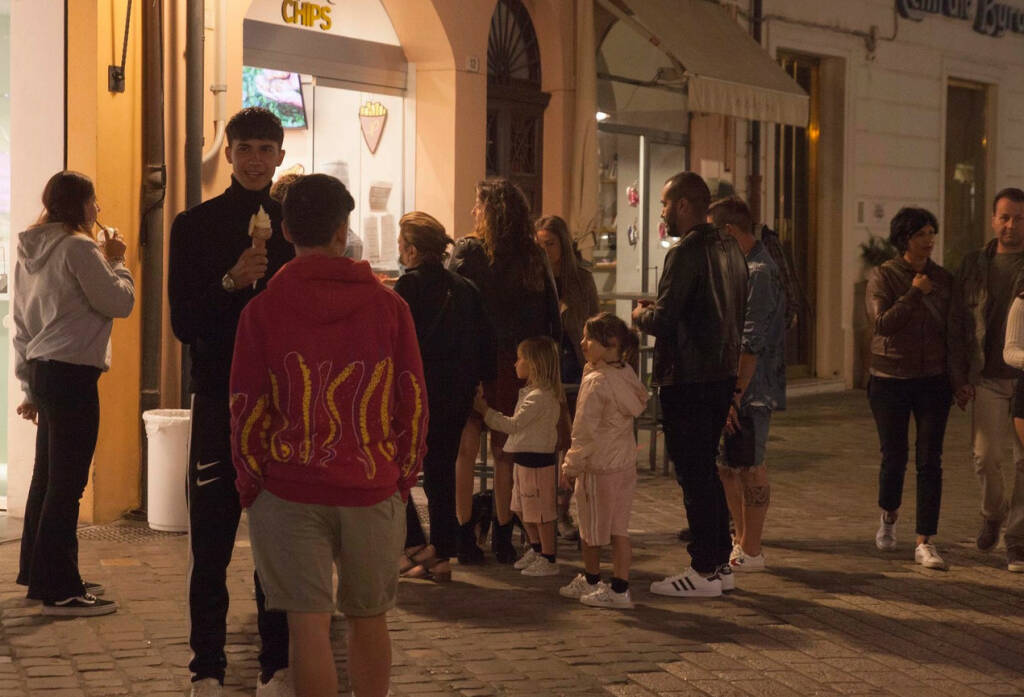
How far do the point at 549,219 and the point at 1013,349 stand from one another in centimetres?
243

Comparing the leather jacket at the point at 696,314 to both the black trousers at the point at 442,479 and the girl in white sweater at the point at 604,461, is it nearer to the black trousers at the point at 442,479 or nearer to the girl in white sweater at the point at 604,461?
the girl in white sweater at the point at 604,461

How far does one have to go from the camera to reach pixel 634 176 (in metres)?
16.1

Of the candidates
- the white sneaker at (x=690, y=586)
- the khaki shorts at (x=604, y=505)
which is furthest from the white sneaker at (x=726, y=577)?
the khaki shorts at (x=604, y=505)

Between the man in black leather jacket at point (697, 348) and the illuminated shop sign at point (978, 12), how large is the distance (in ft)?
44.6

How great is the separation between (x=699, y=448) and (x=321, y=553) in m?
3.21

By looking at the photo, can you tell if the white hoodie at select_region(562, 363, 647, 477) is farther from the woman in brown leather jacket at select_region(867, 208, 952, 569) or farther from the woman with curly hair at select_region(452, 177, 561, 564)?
the woman in brown leather jacket at select_region(867, 208, 952, 569)

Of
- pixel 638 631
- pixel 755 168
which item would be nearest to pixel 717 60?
pixel 755 168

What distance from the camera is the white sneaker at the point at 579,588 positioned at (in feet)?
23.6

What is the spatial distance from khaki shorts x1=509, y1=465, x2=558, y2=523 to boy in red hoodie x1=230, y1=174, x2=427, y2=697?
131 inches

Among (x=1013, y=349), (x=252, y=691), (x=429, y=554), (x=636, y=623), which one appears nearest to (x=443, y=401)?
(x=429, y=554)

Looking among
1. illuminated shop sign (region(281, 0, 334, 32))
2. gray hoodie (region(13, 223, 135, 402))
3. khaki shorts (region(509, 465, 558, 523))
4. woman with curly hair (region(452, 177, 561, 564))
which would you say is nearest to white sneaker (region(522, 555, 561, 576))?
khaki shorts (region(509, 465, 558, 523))

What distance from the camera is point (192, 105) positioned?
945 centimetres

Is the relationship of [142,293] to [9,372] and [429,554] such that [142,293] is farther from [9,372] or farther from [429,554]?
[429,554]

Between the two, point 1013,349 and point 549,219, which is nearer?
point 1013,349
